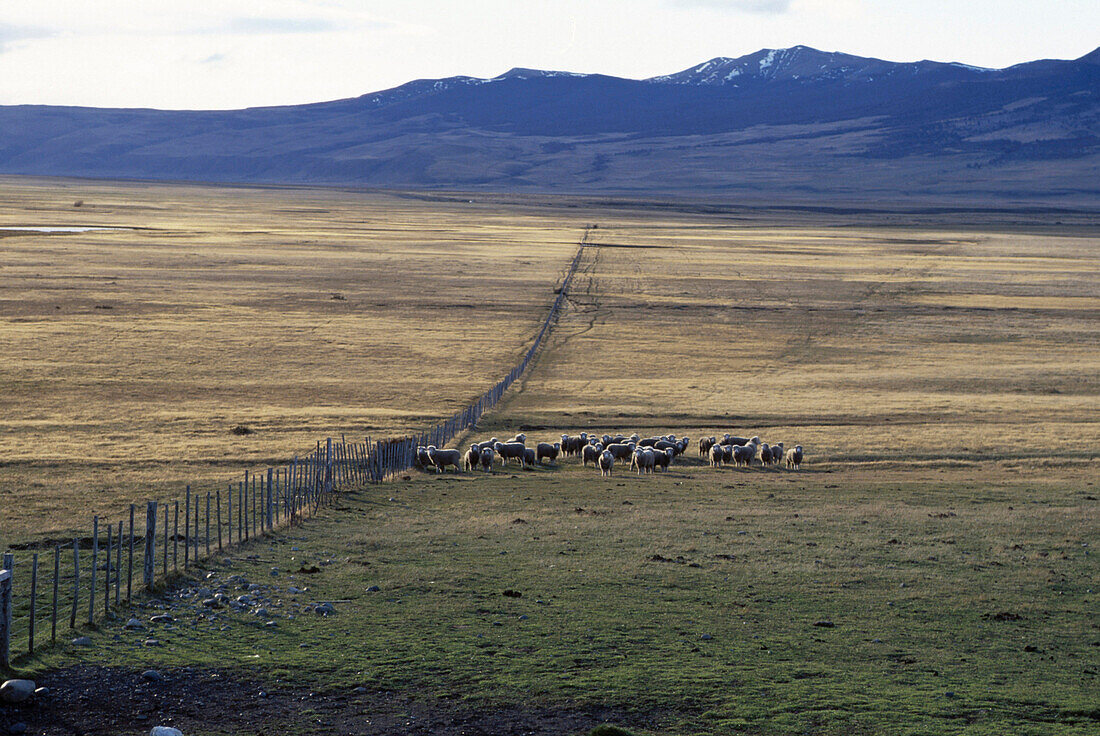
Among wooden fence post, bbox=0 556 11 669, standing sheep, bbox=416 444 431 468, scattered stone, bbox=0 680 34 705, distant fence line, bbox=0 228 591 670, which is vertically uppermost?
wooden fence post, bbox=0 556 11 669

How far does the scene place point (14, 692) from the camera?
12016 millimetres

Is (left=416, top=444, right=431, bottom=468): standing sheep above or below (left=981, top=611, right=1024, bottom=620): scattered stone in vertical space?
below

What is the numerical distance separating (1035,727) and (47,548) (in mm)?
16510

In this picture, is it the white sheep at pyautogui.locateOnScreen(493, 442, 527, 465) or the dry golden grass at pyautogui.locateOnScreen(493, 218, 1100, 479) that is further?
the dry golden grass at pyautogui.locateOnScreen(493, 218, 1100, 479)

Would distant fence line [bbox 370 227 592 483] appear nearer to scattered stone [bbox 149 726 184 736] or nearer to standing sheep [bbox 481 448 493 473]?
standing sheep [bbox 481 448 493 473]

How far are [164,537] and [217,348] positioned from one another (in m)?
34.3

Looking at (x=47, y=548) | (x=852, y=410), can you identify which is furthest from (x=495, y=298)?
(x=47, y=548)

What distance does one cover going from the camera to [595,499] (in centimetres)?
2661

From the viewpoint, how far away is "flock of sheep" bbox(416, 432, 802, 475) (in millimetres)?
30938

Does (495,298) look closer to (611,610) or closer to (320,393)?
(320,393)

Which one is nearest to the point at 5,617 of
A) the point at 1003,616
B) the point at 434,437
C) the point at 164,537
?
the point at 164,537

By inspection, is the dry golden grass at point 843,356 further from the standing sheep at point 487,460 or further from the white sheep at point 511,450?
the standing sheep at point 487,460

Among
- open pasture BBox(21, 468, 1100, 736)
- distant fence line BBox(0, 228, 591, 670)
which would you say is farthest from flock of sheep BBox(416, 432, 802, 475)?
open pasture BBox(21, 468, 1100, 736)

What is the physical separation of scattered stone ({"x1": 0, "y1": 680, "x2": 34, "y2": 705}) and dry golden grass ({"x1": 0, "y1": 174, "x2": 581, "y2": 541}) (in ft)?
33.6
